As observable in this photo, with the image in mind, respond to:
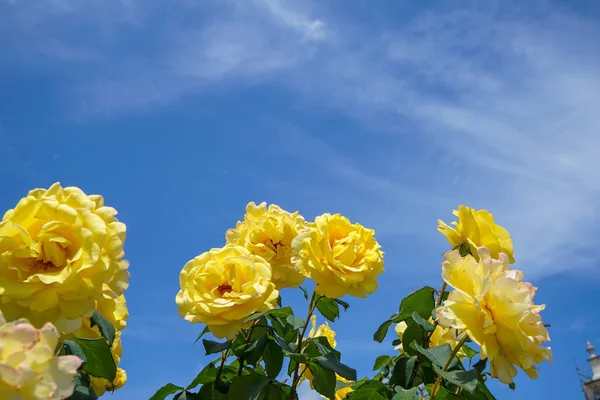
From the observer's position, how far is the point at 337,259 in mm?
1835

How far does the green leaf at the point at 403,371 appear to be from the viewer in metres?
1.88

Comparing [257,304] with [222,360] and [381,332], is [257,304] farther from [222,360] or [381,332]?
[381,332]

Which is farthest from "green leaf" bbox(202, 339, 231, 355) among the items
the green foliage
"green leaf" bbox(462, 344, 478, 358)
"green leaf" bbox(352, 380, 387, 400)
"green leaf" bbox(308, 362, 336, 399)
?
"green leaf" bbox(462, 344, 478, 358)

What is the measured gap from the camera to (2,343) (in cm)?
88

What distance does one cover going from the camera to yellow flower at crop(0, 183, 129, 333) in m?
1.30

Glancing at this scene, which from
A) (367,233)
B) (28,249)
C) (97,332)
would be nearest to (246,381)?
(97,332)

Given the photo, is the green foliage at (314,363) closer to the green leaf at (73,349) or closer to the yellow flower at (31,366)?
the green leaf at (73,349)

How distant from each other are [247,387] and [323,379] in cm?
27

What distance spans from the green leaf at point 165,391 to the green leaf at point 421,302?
2.58 ft

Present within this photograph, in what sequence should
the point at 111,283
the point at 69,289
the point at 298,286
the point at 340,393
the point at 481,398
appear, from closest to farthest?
1. the point at 69,289
2. the point at 111,283
3. the point at 481,398
4. the point at 298,286
5. the point at 340,393

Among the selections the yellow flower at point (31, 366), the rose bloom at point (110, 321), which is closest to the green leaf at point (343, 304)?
the rose bloom at point (110, 321)

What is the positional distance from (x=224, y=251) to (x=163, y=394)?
55 cm

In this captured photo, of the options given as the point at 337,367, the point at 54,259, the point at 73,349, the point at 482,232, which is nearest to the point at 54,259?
the point at 54,259

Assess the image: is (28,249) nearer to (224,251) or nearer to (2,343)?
(2,343)
